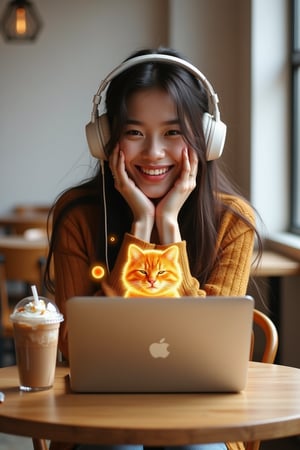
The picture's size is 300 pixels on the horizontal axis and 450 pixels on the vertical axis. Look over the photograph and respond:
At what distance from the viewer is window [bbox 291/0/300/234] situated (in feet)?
13.6

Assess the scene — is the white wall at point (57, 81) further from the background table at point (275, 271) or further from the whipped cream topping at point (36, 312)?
the whipped cream topping at point (36, 312)

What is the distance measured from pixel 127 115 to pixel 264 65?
2.57 metres

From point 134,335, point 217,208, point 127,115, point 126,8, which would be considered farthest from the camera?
point 126,8

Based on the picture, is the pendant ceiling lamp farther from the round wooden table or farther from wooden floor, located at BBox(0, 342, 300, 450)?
the round wooden table

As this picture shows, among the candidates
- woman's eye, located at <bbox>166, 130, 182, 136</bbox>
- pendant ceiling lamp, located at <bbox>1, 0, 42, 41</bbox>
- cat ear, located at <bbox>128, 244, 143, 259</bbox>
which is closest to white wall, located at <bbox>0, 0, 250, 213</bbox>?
pendant ceiling lamp, located at <bbox>1, 0, 42, 41</bbox>

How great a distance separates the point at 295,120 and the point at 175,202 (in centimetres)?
246

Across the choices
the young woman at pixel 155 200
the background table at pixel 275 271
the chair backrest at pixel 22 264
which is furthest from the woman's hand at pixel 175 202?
the chair backrest at pixel 22 264

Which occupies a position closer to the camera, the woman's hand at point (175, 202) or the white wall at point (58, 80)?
the woman's hand at point (175, 202)

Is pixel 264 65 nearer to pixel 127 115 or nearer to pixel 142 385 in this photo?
pixel 127 115

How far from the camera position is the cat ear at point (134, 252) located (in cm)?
168

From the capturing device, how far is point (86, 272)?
182cm

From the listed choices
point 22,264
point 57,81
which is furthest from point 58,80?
point 22,264

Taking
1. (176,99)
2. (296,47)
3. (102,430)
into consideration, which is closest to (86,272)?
(176,99)

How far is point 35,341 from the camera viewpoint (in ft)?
4.59
